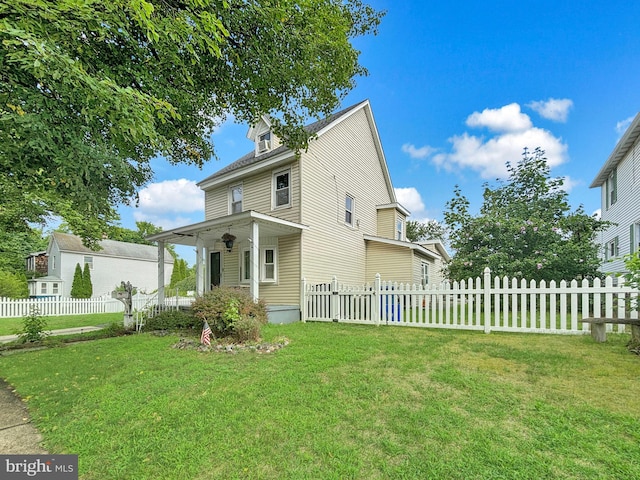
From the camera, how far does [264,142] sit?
13.7m

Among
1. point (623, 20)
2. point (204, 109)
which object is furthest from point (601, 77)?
point (204, 109)

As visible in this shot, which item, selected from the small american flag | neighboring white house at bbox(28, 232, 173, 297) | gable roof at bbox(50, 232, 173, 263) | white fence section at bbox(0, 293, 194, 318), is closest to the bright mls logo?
the small american flag

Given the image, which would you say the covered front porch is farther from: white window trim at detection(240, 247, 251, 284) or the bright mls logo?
the bright mls logo

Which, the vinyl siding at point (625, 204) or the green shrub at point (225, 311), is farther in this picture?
the vinyl siding at point (625, 204)

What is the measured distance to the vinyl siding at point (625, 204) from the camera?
12.1m

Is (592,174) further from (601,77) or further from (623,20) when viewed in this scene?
(623,20)

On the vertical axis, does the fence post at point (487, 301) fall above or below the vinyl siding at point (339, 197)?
below

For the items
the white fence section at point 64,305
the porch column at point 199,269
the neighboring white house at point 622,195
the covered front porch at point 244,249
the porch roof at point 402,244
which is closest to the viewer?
the covered front porch at point 244,249

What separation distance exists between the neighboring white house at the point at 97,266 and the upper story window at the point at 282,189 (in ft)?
58.4

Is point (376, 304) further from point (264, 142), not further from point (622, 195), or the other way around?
point (622, 195)

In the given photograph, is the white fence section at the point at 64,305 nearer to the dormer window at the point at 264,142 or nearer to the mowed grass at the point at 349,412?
the dormer window at the point at 264,142

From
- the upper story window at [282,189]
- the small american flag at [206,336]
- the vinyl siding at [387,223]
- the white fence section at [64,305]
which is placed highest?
the upper story window at [282,189]

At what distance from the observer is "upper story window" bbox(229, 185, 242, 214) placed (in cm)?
1338

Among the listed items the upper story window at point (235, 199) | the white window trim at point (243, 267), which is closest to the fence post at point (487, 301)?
the white window trim at point (243, 267)
